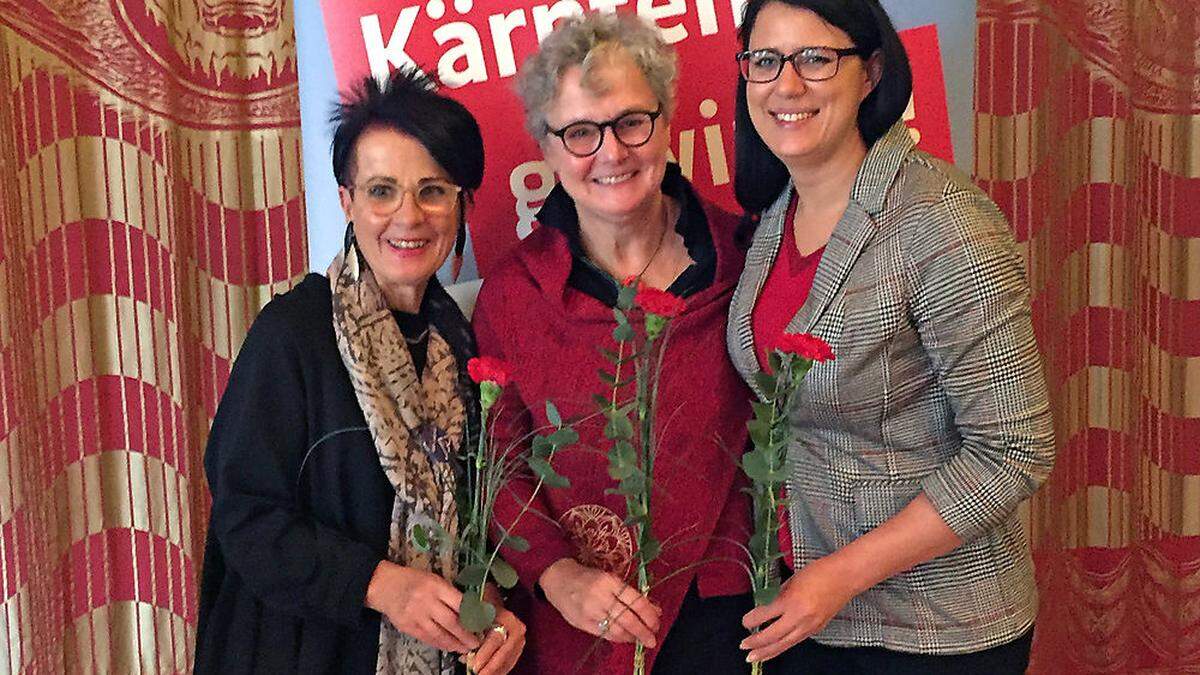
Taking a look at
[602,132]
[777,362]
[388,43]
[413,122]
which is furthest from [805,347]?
[388,43]

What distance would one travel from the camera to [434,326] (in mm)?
1680

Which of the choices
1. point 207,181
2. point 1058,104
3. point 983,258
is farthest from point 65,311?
point 1058,104

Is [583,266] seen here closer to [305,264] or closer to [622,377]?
[622,377]

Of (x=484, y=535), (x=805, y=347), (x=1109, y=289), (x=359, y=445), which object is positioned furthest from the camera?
(x=1109, y=289)

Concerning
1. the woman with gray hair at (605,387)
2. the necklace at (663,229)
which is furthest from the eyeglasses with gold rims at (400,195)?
the necklace at (663,229)

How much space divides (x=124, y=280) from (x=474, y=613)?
0.98 metres

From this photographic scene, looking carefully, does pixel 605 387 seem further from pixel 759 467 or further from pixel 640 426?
pixel 759 467

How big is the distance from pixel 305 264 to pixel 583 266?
595mm

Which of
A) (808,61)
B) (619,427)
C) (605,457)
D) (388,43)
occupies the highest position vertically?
(388,43)

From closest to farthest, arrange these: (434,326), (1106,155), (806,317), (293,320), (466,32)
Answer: (806,317) < (293,320) < (434,326) < (466,32) < (1106,155)

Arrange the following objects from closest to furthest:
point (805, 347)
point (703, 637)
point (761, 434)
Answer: point (805, 347)
point (761, 434)
point (703, 637)

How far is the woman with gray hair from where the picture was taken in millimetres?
1635

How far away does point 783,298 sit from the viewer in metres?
1.55

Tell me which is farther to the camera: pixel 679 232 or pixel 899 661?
pixel 679 232
